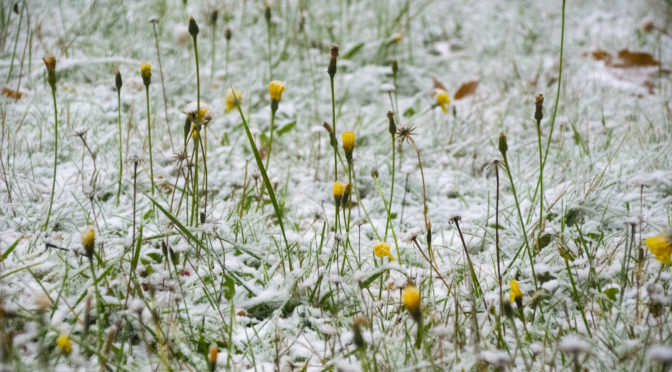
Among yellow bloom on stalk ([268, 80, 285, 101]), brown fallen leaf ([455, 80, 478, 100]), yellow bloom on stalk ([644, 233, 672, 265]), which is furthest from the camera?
brown fallen leaf ([455, 80, 478, 100])

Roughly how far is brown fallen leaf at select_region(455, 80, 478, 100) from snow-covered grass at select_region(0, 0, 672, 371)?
72 millimetres

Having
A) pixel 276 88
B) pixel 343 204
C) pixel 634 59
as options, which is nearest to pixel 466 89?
pixel 634 59

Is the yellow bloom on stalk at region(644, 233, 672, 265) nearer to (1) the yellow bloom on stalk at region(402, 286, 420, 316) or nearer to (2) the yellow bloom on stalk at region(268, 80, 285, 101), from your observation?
(1) the yellow bloom on stalk at region(402, 286, 420, 316)

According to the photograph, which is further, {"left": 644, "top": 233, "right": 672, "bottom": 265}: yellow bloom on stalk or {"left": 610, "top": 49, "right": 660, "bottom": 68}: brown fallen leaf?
{"left": 610, "top": 49, "right": 660, "bottom": 68}: brown fallen leaf

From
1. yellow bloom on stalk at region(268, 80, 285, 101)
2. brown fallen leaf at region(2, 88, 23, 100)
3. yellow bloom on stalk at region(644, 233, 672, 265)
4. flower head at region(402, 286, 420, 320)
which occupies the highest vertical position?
yellow bloom on stalk at region(268, 80, 285, 101)

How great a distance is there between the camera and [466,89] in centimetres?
259

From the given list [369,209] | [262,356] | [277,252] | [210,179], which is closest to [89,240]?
→ [262,356]

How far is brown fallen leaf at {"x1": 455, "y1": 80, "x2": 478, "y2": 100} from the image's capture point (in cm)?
257

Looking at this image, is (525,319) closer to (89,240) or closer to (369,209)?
(369,209)

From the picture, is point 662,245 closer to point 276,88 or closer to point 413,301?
point 413,301

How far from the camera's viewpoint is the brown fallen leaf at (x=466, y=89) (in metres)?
2.57

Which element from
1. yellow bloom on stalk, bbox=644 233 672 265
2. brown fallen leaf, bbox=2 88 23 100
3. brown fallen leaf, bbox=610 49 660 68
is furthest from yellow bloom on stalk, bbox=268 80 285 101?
brown fallen leaf, bbox=610 49 660 68

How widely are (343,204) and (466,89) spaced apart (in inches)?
67.6

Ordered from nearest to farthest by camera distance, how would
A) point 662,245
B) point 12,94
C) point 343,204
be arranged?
1. point 662,245
2. point 343,204
3. point 12,94
